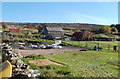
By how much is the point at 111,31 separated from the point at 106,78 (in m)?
95.6

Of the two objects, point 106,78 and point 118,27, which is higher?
point 118,27

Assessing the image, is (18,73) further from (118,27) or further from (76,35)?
(118,27)

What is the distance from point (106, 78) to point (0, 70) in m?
6.31

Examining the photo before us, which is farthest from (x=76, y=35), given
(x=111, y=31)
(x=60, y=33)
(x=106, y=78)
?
(x=106, y=78)

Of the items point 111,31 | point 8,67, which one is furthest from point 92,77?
point 111,31

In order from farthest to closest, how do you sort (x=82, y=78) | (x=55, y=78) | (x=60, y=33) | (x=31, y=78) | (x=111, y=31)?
(x=111, y=31) < (x=60, y=33) < (x=82, y=78) < (x=55, y=78) < (x=31, y=78)

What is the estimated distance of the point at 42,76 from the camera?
983cm

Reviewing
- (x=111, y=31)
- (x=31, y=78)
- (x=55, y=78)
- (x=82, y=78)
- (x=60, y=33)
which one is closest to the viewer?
(x=31, y=78)

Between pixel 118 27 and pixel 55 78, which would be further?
pixel 118 27

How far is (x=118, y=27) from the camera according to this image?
341 ft

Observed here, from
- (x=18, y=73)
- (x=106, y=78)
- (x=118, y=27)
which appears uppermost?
(x=118, y=27)

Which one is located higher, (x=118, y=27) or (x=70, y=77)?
(x=118, y=27)

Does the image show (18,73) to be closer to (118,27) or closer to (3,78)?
(3,78)

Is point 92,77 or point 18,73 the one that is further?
point 92,77
